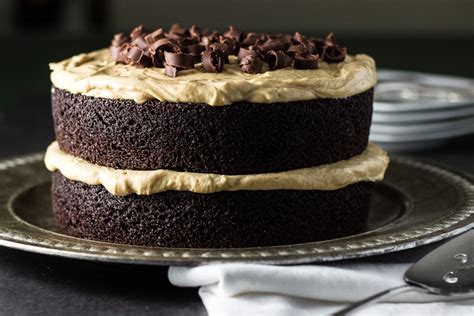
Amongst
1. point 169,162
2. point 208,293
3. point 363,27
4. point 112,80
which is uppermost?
point 112,80

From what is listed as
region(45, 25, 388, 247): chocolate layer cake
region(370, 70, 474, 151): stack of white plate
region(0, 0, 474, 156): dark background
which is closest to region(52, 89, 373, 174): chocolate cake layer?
region(45, 25, 388, 247): chocolate layer cake

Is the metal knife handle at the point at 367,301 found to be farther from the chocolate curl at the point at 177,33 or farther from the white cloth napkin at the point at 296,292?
the chocolate curl at the point at 177,33

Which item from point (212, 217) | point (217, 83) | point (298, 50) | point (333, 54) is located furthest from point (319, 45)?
point (212, 217)

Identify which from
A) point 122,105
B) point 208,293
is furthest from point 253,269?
point 122,105

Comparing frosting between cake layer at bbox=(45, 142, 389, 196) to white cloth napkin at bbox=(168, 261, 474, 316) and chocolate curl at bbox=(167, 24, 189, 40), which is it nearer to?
white cloth napkin at bbox=(168, 261, 474, 316)

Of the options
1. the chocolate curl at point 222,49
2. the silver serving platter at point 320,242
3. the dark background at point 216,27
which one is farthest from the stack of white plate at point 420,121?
the chocolate curl at point 222,49

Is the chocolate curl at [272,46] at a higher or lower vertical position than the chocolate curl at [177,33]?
higher

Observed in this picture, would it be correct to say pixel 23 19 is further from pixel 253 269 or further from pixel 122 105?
pixel 253 269

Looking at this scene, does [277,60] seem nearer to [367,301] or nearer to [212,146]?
[212,146]
